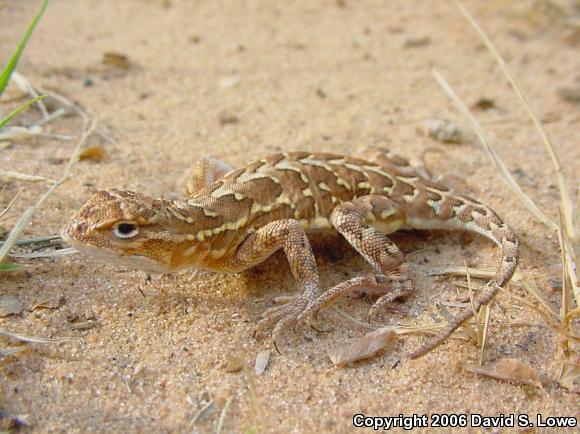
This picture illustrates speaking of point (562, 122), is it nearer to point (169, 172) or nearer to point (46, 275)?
point (169, 172)

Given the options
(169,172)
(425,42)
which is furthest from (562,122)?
(169,172)

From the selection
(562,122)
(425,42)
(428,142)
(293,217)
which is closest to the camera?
(293,217)

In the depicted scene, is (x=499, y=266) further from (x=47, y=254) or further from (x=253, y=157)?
(x=47, y=254)

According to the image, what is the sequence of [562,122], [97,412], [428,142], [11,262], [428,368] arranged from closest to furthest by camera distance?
1. [97,412]
2. [428,368]
3. [11,262]
4. [428,142]
5. [562,122]

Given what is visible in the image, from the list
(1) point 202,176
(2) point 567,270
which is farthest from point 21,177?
(2) point 567,270

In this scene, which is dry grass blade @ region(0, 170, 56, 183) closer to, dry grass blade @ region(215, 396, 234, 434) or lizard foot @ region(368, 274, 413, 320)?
dry grass blade @ region(215, 396, 234, 434)
